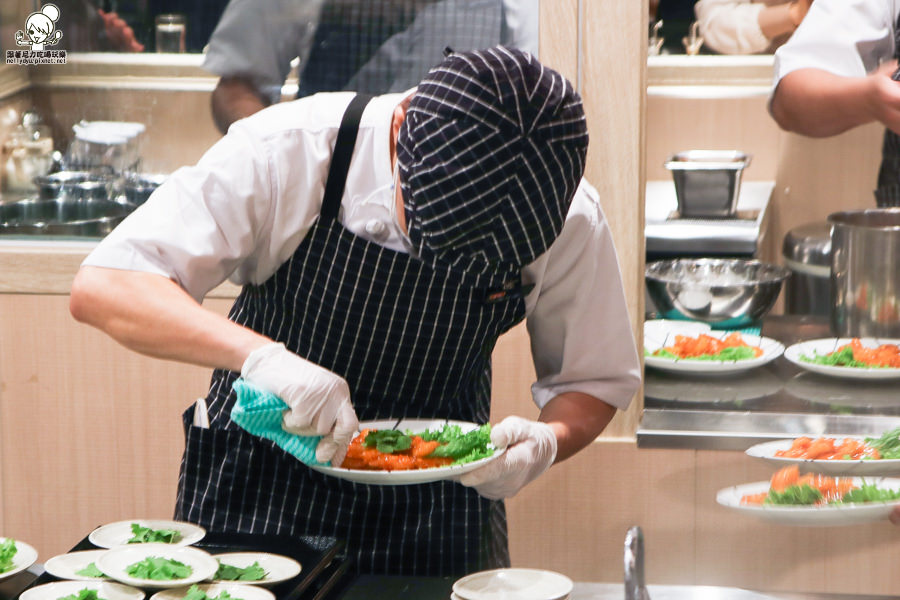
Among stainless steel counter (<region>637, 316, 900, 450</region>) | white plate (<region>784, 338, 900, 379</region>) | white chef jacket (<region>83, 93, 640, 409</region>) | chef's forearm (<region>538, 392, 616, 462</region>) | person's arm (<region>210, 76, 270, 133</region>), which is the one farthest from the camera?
person's arm (<region>210, 76, 270, 133</region>)

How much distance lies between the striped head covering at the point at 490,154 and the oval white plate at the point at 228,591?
0.47 metres

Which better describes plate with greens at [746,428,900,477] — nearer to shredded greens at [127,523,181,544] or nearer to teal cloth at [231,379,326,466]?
teal cloth at [231,379,326,466]

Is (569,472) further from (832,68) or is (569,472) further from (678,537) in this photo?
(832,68)

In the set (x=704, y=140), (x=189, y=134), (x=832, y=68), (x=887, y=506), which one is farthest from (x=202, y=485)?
(x=704, y=140)

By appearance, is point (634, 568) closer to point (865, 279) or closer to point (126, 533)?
point (126, 533)

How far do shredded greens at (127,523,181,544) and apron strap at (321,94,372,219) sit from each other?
0.48 meters

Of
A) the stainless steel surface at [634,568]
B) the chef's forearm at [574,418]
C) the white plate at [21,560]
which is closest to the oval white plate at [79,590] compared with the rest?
the white plate at [21,560]

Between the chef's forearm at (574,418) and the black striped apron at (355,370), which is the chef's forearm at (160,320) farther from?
the chef's forearm at (574,418)

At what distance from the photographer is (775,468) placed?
196 cm

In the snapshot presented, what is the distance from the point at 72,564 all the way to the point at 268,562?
0.23 m

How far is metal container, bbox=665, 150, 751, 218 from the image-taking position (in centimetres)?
279

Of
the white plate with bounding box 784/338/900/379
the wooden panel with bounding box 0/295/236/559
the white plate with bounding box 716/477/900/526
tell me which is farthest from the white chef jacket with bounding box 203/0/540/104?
the white plate with bounding box 716/477/900/526

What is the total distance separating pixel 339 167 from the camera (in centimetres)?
155

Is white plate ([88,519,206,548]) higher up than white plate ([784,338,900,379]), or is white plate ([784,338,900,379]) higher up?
white plate ([88,519,206,548])
